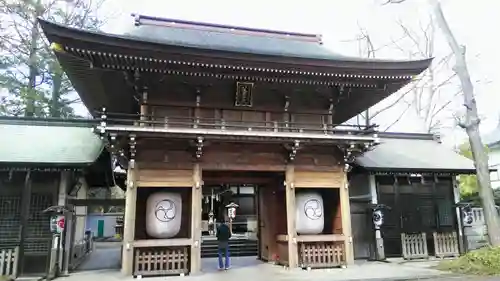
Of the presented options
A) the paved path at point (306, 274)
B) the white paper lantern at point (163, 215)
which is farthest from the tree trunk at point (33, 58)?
the white paper lantern at point (163, 215)

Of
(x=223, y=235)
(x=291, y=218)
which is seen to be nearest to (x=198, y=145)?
(x=223, y=235)

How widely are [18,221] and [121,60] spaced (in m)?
5.65

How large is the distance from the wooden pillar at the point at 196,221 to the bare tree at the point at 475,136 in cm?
810

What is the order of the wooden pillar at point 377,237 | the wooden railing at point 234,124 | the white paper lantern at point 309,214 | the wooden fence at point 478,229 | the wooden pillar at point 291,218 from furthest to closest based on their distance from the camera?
1. the wooden fence at point 478,229
2. the wooden pillar at point 377,237
3. the white paper lantern at point 309,214
4. the wooden pillar at point 291,218
5. the wooden railing at point 234,124

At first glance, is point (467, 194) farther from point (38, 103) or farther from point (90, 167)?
point (38, 103)

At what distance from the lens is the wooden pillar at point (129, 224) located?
8.95 m

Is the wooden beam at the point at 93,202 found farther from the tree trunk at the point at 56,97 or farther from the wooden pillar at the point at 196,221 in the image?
the tree trunk at the point at 56,97

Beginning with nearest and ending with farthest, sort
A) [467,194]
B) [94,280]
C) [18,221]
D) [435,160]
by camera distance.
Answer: [94,280] < [18,221] < [435,160] < [467,194]

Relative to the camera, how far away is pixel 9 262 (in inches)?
374

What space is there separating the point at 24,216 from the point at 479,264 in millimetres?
12565

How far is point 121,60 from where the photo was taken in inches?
349

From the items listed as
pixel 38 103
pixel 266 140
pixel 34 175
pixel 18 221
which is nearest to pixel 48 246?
pixel 18 221

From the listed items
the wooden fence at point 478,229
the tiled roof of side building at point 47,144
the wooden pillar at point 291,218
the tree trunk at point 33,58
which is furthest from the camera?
the tree trunk at point 33,58

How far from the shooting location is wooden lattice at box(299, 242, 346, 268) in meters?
10.4
